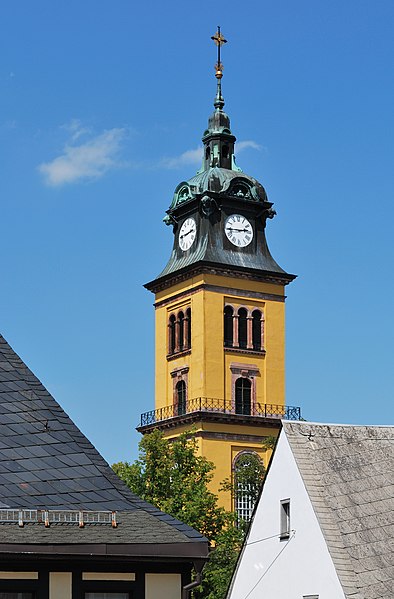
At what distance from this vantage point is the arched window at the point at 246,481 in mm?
80625

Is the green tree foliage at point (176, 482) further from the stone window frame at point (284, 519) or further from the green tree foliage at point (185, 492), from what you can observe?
the stone window frame at point (284, 519)

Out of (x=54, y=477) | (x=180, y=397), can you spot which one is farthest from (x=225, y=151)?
(x=54, y=477)

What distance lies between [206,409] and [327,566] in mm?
62707

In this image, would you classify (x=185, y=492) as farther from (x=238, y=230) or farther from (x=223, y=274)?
(x=238, y=230)

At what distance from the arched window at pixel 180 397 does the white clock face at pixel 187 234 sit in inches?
364

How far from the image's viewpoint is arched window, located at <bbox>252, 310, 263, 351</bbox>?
97169 millimetres

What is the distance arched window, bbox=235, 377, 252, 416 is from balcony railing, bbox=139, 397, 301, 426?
18 centimetres

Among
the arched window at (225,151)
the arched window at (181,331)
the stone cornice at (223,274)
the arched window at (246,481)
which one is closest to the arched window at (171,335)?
the arched window at (181,331)

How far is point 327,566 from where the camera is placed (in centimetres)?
2922

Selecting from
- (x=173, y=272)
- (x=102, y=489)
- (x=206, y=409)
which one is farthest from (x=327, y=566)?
(x=173, y=272)

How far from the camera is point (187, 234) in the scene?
9956 centimetres

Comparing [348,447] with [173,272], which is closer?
[348,447]

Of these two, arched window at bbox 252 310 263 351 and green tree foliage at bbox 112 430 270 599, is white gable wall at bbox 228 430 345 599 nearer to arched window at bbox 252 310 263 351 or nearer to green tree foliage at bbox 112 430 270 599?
green tree foliage at bbox 112 430 270 599

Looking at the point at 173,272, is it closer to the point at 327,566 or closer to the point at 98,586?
the point at 327,566
